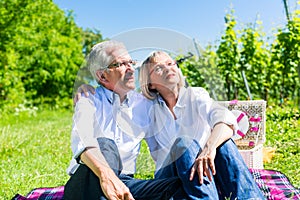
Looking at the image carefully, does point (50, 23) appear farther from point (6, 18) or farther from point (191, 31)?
point (191, 31)

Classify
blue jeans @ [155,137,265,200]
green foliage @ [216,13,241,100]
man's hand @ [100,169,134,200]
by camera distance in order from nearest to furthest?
man's hand @ [100,169,134,200] → blue jeans @ [155,137,265,200] → green foliage @ [216,13,241,100]

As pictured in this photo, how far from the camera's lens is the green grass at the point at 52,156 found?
307 centimetres

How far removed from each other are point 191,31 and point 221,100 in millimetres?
362

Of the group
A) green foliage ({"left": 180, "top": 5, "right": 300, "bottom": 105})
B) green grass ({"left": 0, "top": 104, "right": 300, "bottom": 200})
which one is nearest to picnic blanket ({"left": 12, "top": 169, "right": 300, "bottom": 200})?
green grass ({"left": 0, "top": 104, "right": 300, "bottom": 200})

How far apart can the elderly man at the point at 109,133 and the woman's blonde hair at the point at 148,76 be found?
36 mm

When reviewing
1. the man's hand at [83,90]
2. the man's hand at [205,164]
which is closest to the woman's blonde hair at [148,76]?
the man's hand at [83,90]

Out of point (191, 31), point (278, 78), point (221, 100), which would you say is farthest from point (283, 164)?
point (278, 78)

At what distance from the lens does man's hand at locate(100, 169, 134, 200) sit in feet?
6.28

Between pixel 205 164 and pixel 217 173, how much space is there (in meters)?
0.19

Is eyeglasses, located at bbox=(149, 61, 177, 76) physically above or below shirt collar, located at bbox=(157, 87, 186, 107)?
above

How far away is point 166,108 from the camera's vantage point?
2.15 metres

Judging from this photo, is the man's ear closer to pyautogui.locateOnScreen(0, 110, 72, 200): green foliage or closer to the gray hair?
the gray hair

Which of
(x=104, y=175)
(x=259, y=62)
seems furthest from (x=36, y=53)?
(x=104, y=175)

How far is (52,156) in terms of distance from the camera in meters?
4.30
